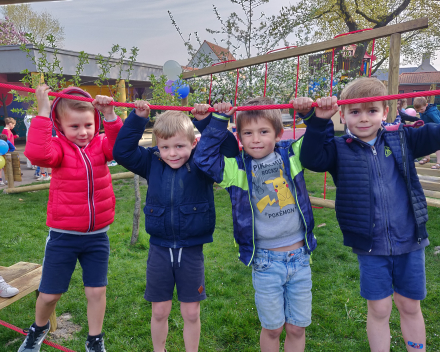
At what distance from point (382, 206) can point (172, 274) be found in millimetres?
1303

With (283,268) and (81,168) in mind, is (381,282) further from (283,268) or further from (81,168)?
(81,168)

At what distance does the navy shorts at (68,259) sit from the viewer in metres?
2.30

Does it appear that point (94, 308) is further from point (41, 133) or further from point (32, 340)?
point (41, 133)

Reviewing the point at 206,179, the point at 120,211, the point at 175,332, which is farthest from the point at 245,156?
the point at 120,211

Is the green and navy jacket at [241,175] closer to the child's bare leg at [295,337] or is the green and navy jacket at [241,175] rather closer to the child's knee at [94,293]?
the child's bare leg at [295,337]

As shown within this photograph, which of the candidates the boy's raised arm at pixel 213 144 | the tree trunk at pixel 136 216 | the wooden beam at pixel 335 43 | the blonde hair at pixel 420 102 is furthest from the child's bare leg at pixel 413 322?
the blonde hair at pixel 420 102

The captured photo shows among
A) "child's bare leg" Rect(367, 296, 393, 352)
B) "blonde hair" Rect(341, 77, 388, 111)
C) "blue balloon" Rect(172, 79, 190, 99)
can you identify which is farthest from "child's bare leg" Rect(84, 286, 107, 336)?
"blue balloon" Rect(172, 79, 190, 99)

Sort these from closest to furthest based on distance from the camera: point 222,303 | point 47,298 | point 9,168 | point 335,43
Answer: point 47,298, point 222,303, point 335,43, point 9,168

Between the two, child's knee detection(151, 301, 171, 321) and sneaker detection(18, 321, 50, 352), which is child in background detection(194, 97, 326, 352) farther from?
sneaker detection(18, 321, 50, 352)

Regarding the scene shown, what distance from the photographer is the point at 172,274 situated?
85.4 inches

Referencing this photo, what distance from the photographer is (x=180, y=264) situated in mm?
2141

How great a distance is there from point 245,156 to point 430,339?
80.7 inches

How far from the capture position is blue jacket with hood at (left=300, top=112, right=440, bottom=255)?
77.5 inches

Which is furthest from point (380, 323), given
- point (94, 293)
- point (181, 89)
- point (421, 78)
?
point (421, 78)
